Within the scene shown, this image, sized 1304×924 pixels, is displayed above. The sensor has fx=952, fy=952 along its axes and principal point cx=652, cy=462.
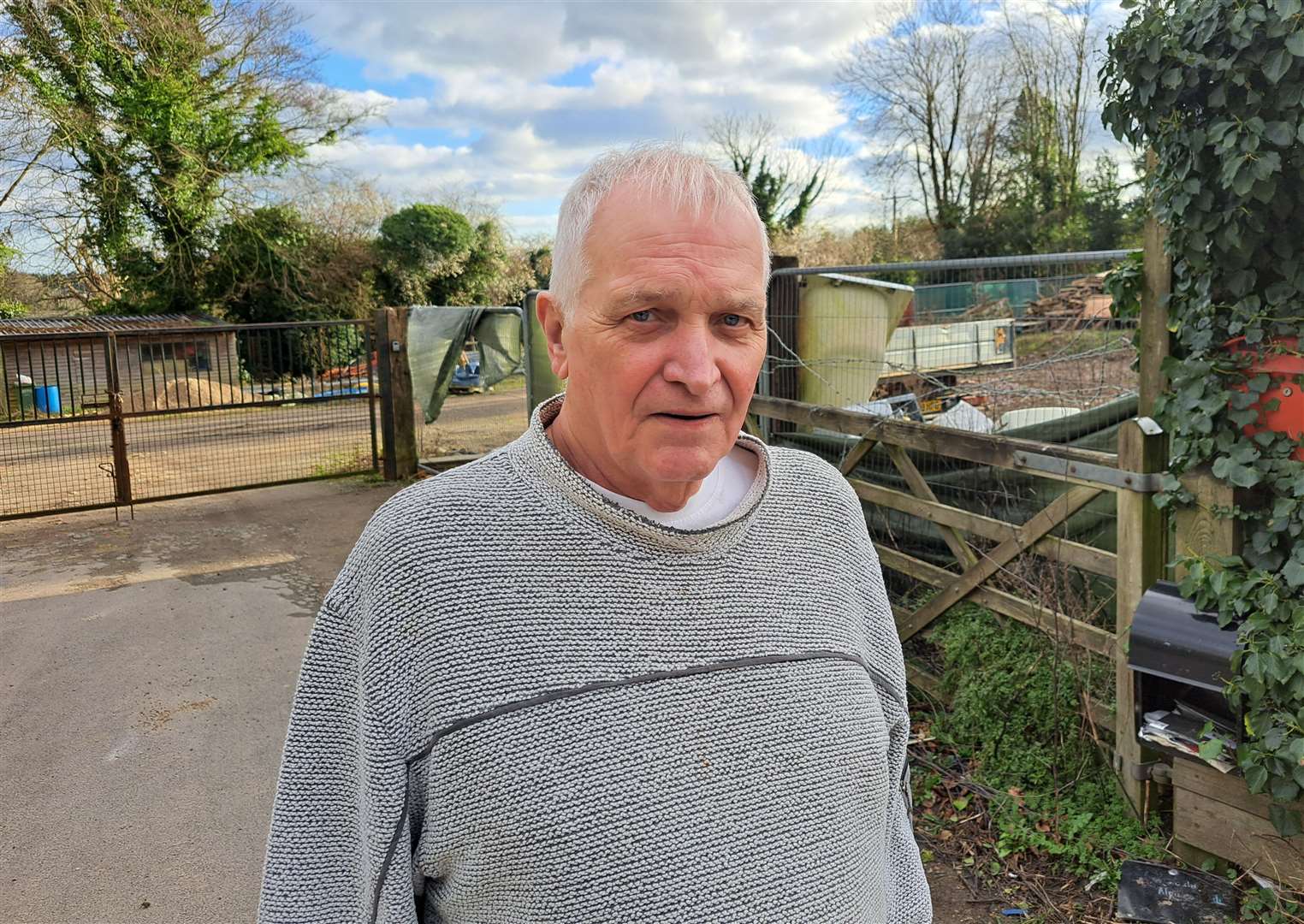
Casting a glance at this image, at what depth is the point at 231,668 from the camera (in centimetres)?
523

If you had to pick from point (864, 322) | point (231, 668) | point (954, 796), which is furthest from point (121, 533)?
point (954, 796)

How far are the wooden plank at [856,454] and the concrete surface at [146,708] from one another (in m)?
3.12

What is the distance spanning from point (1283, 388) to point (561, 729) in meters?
2.75

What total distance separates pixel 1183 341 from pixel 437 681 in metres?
2.94

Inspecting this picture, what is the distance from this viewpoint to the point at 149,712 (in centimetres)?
468

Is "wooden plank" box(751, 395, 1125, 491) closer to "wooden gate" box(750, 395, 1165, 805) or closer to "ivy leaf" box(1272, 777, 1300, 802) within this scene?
"wooden gate" box(750, 395, 1165, 805)

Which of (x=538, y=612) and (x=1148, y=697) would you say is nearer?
(x=538, y=612)

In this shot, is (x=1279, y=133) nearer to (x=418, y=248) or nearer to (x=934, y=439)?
(x=934, y=439)

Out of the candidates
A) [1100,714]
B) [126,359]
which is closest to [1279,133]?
[1100,714]

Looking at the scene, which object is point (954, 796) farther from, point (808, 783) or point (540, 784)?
point (540, 784)

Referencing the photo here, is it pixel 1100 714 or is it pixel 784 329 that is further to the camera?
pixel 784 329

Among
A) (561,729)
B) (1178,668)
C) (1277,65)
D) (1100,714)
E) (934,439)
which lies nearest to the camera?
(561,729)

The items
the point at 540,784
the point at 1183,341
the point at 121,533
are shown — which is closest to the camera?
the point at 540,784

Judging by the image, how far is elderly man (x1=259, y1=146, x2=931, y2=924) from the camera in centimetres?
120
